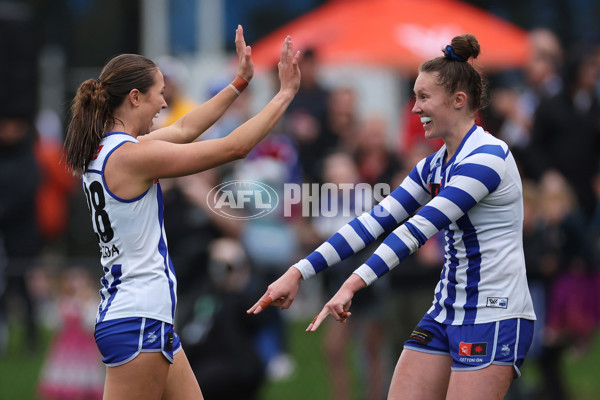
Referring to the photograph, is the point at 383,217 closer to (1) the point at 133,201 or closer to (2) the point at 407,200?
(2) the point at 407,200

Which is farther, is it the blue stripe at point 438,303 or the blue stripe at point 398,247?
the blue stripe at point 438,303

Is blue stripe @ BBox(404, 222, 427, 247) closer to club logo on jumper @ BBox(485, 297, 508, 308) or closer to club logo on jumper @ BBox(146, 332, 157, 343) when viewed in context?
club logo on jumper @ BBox(485, 297, 508, 308)

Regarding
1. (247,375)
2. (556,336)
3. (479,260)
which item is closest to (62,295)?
(247,375)

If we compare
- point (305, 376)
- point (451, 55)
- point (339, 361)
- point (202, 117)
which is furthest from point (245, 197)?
point (305, 376)

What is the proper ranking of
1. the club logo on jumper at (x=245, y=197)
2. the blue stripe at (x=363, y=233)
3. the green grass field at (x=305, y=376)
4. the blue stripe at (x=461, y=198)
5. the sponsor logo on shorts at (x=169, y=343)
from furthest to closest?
the green grass field at (x=305, y=376) < the club logo on jumper at (x=245, y=197) < the blue stripe at (x=363, y=233) < the sponsor logo on shorts at (x=169, y=343) < the blue stripe at (x=461, y=198)

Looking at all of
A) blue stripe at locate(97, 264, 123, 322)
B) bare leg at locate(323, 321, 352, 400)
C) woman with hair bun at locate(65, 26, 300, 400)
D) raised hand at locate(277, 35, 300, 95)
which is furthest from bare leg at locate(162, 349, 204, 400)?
bare leg at locate(323, 321, 352, 400)

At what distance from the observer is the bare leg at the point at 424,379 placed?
471 cm

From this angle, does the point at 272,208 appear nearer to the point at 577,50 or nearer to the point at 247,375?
the point at 247,375

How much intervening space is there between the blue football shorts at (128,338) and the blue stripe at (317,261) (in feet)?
2.32

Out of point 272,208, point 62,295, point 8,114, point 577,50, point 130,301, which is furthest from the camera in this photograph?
point 8,114

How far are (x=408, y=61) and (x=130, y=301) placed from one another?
7993mm

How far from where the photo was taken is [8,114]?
38.6 ft

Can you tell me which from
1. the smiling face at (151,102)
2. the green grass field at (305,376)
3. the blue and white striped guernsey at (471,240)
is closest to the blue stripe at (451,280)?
the blue and white striped guernsey at (471,240)

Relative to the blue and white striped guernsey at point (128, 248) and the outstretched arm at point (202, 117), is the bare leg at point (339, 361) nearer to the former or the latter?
the outstretched arm at point (202, 117)
